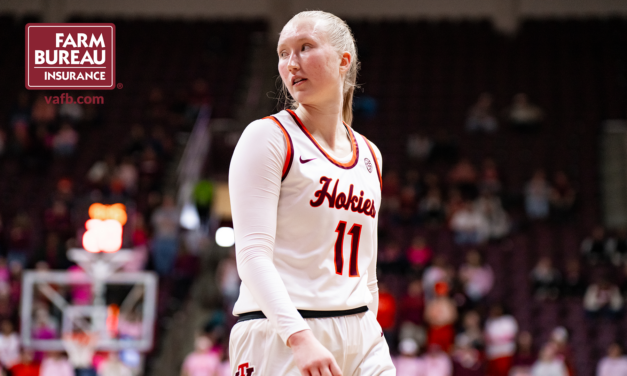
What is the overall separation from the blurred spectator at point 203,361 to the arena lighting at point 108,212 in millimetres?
3180

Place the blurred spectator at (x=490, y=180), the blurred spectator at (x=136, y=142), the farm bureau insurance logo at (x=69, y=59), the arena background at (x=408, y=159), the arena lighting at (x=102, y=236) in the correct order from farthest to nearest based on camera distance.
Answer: the blurred spectator at (x=136, y=142) → the blurred spectator at (x=490, y=180) → the arena lighting at (x=102, y=236) → the arena background at (x=408, y=159) → the farm bureau insurance logo at (x=69, y=59)

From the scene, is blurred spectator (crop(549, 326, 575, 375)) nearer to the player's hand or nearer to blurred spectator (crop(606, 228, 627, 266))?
blurred spectator (crop(606, 228, 627, 266))

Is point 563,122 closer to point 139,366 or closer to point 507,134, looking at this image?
point 507,134

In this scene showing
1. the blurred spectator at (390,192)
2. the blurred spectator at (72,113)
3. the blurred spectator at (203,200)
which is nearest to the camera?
the blurred spectator at (203,200)

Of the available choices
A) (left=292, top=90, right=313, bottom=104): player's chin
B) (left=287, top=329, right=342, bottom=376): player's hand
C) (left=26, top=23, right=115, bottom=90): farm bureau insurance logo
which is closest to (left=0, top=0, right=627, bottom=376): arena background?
(left=26, top=23, right=115, bottom=90): farm bureau insurance logo

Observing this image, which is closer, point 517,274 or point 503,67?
point 517,274

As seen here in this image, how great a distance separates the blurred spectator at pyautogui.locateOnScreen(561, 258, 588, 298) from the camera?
13.0m

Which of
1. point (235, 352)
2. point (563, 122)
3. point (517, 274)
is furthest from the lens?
point (563, 122)

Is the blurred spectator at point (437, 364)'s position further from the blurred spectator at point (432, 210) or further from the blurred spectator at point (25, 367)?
the blurred spectator at point (25, 367)

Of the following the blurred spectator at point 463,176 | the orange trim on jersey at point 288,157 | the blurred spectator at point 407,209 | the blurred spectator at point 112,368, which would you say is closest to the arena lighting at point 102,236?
the blurred spectator at point 112,368

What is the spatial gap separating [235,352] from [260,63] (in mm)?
18616

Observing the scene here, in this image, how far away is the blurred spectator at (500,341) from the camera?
11453mm

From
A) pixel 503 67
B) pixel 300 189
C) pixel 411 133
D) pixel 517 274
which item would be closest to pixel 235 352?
pixel 300 189

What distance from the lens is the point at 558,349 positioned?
441 inches
